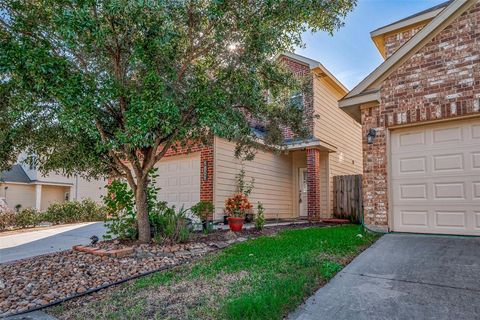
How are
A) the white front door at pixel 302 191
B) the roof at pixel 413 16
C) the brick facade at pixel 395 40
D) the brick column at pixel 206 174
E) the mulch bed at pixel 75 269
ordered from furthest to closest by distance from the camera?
the white front door at pixel 302 191 < the brick column at pixel 206 174 < the brick facade at pixel 395 40 < the roof at pixel 413 16 < the mulch bed at pixel 75 269

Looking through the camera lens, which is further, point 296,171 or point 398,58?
point 296,171

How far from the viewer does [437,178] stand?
6.11 m

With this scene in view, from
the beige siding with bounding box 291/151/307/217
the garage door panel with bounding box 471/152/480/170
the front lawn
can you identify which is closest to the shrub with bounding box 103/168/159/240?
the front lawn

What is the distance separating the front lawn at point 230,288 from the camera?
10.1ft

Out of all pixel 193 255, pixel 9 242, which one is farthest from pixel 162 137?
pixel 9 242

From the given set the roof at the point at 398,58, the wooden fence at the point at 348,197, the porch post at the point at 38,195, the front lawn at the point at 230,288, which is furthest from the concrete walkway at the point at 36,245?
the porch post at the point at 38,195

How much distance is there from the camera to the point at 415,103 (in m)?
6.33

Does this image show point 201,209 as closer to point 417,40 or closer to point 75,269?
point 75,269

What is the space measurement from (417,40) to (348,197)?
6.58 m

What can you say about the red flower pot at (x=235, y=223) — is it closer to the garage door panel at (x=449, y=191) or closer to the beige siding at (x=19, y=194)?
the garage door panel at (x=449, y=191)

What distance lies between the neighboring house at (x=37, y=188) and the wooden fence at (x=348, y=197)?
14.2m

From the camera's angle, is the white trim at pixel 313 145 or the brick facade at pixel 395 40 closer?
the brick facade at pixel 395 40

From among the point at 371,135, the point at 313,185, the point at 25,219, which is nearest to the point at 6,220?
the point at 25,219

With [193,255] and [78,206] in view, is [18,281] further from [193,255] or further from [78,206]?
[78,206]
